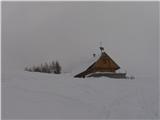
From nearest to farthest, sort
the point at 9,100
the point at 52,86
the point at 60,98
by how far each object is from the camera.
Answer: the point at 9,100, the point at 60,98, the point at 52,86

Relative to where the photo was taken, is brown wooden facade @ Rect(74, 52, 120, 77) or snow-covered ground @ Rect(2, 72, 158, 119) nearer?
snow-covered ground @ Rect(2, 72, 158, 119)

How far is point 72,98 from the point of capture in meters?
6.37

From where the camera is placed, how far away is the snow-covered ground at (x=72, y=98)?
5.70 metres

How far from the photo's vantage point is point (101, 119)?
5691mm

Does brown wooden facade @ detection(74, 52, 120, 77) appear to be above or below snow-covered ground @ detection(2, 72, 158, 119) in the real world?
above

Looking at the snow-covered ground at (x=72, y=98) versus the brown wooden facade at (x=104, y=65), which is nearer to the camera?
the snow-covered ground at (x=72, y=98)

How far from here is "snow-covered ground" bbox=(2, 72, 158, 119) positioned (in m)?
5.70

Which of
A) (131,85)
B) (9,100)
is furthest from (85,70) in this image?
(9,100)

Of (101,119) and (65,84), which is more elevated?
(65,84)

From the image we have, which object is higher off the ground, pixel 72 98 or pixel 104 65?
pixel 104 65

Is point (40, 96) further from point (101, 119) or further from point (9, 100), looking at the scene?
point (101, 119)

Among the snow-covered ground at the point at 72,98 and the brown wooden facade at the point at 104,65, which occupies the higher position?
the brown wooden facade at the point at 104,65

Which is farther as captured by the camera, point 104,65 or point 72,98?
point 104,65

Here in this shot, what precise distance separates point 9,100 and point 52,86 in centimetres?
135
